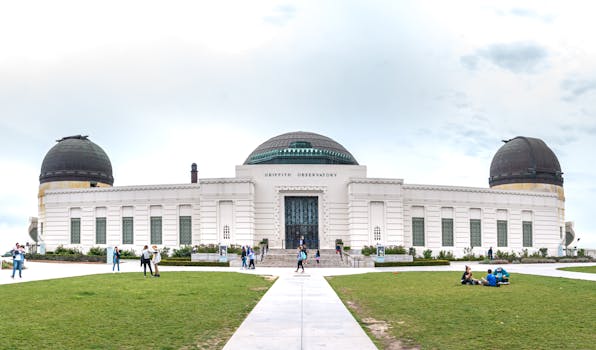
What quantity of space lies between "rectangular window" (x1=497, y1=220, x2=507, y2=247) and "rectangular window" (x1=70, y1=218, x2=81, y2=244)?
45.1m

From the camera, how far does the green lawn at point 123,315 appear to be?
11992 millimetres

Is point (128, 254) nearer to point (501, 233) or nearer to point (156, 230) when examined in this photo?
point (156, 230)

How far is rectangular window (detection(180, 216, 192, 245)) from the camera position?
57562 mm

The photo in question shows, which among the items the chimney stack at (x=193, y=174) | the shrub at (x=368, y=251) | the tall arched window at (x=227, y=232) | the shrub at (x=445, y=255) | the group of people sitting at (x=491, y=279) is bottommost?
the shrub at (x=445, y=255)

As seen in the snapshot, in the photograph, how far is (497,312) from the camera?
53.9 ft

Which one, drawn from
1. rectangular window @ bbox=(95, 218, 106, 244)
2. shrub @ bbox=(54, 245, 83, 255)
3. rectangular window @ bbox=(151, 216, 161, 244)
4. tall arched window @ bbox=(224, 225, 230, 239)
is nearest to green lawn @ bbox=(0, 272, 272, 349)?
tall arched window @ bbox=(224, 225, 230, 239)

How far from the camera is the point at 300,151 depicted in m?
63.4

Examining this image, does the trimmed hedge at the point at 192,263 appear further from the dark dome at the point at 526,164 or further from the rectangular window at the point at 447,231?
the dark dome at the point at 526,164

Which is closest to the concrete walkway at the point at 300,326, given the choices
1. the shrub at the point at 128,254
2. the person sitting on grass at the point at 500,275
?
the person sitting on grass at the point at 500,275

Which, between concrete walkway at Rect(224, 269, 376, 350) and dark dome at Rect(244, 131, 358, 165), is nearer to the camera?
concrete walkway at Rect(224, 269, 376, 350)

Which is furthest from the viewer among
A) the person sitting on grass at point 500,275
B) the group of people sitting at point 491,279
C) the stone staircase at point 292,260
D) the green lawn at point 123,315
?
the stone staircase at point 292,260

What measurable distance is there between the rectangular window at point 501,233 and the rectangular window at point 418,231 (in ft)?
29.9

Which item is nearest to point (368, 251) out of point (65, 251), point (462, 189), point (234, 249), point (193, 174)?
point (234, 249)

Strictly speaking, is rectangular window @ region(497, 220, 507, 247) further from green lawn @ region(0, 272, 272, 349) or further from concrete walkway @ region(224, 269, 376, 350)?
concrete walkway @ region(224, 269, 376, 350)
